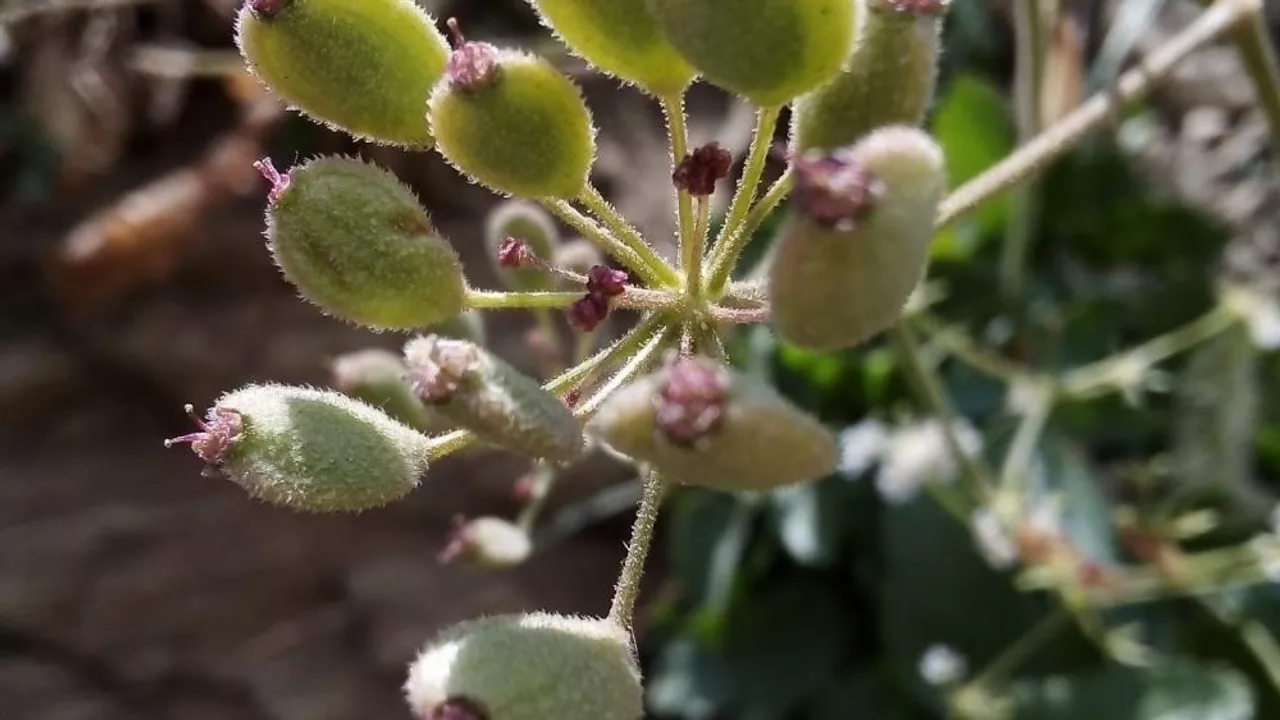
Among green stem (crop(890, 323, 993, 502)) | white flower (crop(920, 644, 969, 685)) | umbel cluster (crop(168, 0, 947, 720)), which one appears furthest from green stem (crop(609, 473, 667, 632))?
white flower (crop(920, 644, 969, 685))

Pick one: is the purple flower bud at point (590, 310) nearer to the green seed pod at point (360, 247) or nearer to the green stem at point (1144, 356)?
the green seed pod at point (360, 247)

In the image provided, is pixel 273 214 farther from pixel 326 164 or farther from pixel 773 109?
pixel 773 109

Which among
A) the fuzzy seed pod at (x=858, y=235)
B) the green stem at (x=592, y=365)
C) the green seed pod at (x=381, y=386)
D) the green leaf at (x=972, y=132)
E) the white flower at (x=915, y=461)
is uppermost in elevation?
the green leaf at (x=972, y=132)

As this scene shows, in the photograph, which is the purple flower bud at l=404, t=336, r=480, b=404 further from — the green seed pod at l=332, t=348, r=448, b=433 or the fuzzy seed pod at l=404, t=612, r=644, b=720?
the green seed pod at l=332, t=348, r=448, b=433

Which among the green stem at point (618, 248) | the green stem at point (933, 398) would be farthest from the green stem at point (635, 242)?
the green stem at point (933, 398)

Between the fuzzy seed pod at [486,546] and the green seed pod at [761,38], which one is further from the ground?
the fuzzy seed pod at [486,546]

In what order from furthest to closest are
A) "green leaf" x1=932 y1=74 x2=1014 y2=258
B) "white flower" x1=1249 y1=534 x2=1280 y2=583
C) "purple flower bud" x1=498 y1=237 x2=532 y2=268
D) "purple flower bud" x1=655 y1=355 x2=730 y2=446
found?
"green leaf" x1=932 y1=74 x2=1014 y2=258
"white flower" x1=1249 y1=534 x2=1280 y2=583
"purple flower bud" x1=498 y1=237 x2=532 y2=268
"purple flower bud" x1=655 y1=355 x2=730 y2=446

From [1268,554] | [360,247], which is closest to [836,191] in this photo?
[360,247]
